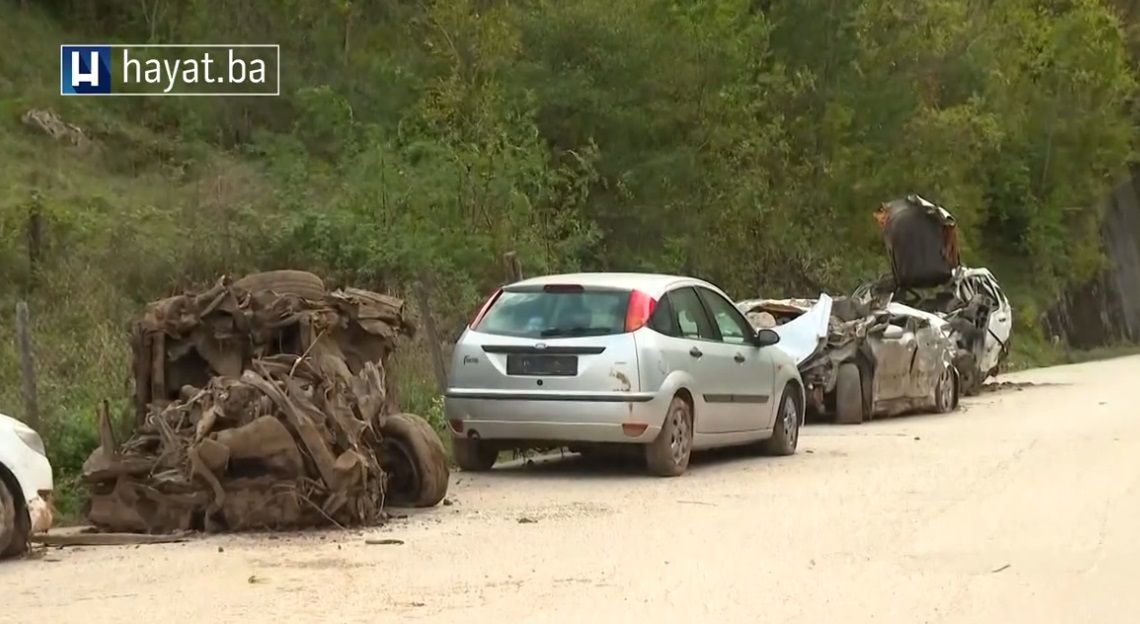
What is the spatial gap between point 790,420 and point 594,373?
333cm

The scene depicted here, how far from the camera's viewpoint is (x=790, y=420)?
15.4 m

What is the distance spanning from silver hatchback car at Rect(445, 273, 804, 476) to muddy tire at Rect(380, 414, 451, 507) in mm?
1560

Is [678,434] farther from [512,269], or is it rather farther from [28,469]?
[28,469]

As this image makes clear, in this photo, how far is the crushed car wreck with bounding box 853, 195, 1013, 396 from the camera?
25.3 m

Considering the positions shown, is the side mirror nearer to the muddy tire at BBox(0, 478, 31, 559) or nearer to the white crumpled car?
the white crumpled car

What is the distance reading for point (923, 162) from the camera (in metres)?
34.3

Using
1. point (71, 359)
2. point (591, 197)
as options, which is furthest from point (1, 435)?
point (591, 197)

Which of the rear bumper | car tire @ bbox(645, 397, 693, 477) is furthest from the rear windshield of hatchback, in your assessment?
car tire @ bbox(645, 397, 693, 477)

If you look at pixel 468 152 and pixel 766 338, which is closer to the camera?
pixel 766 338

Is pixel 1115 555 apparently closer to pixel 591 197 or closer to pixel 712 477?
pixel 712 477

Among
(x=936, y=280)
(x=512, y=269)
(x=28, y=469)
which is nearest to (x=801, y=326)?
(x=512, y=269)

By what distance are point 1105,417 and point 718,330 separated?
731 centimetres

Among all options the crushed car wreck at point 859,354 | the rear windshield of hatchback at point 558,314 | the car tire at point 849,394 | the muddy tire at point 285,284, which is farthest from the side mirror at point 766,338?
the muddy tire at point 285,284

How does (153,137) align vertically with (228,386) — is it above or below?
above
